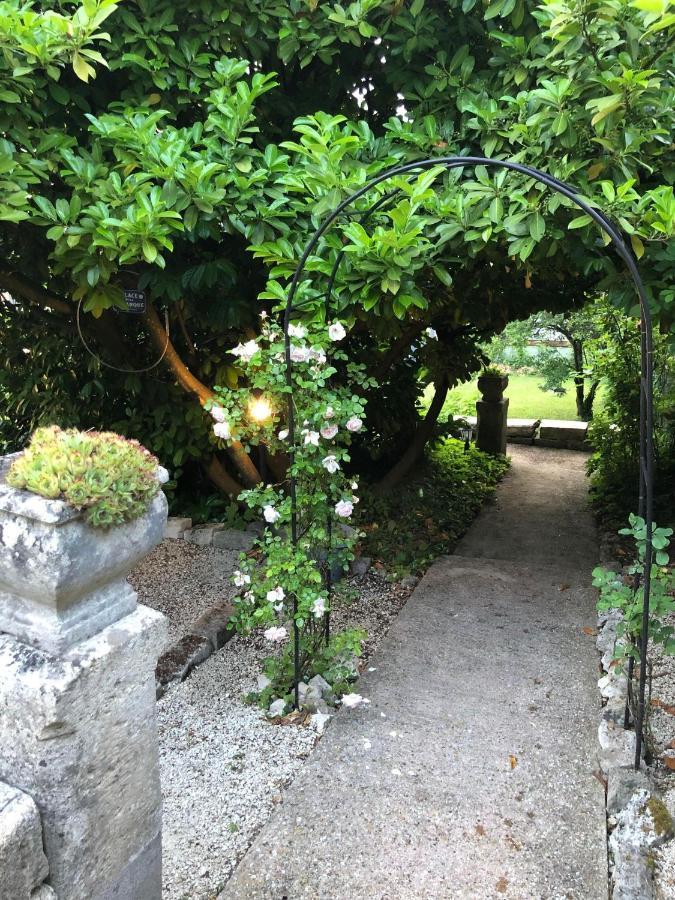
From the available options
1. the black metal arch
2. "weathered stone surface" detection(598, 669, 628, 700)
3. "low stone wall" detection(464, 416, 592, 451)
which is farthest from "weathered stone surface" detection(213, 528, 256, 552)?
"low stone wall" detection(464, 416, 592, 451)

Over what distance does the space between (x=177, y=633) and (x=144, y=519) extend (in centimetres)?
254

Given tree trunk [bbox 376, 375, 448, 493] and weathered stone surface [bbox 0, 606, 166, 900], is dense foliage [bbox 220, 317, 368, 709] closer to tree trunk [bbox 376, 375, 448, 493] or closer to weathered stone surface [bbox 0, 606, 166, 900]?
weathered stone surface [bbox 0, 606, 166, 900]

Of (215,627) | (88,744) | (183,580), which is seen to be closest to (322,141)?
(88,744)

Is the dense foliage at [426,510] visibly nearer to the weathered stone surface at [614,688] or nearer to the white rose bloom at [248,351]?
the weathered stone surface at [614,688]

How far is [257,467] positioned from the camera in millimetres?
5602

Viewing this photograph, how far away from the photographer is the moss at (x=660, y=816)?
91.8 inches

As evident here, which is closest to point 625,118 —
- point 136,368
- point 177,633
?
point 177,633

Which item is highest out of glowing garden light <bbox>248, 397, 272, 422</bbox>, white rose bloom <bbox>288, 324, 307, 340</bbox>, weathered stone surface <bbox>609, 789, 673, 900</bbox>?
white rose bloom <bbox>288, 324, 307, 340</bbox>

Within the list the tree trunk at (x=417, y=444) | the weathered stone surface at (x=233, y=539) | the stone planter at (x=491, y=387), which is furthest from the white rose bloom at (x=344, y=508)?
the stone planter at (x=491, y=387)

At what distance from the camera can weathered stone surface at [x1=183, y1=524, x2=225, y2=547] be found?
522 centimetres

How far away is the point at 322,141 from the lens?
2.86 metres

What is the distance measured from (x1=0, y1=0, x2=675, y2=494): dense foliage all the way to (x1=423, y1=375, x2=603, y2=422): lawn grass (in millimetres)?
6860

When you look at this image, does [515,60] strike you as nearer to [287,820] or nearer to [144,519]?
[144,519]

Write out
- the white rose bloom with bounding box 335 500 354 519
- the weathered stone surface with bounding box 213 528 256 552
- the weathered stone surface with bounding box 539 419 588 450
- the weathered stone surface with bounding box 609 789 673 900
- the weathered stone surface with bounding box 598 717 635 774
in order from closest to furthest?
the weathered stone surface with bounding box 609 789 673 900 → the weathered stone surface with bounding box 598 717 635 774 → the white rose bloom with bounding box 335 500 354 519 → the weathered stone surface with bounding box 213 528 256 552 → the weathered stone surface with bounding box 539 419 588 450
